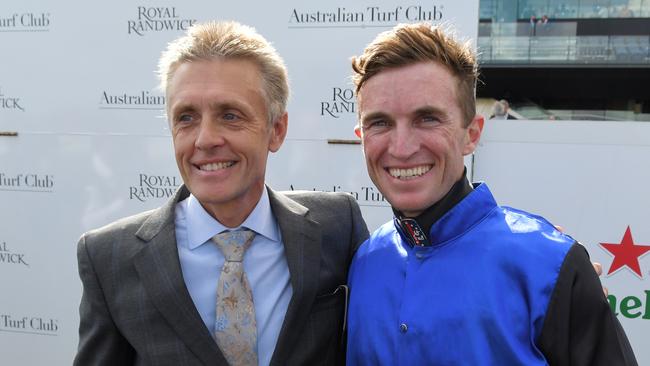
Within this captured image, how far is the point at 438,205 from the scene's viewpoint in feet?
4.53

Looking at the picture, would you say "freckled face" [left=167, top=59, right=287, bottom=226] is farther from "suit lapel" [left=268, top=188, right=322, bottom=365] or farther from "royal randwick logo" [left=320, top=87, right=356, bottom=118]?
"royal randwick logo" [left=320, top=87, right=356, bottom=118]

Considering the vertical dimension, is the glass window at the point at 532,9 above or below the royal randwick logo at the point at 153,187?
above

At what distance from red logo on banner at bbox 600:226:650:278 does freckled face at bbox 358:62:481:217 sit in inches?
54.4

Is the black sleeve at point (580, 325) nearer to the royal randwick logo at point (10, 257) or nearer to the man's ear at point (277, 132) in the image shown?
the man's ear at point (277, 132)

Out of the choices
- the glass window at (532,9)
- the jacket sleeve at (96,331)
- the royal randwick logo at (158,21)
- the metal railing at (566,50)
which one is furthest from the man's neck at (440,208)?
the glass window at (532,9)

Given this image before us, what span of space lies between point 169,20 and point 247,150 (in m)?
1.51

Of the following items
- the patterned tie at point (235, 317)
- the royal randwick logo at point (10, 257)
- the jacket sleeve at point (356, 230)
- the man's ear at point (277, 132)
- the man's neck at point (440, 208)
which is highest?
the man's ear at point (277, 132)

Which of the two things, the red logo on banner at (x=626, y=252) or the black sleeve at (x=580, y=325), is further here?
the red logo on banner at (x=626, y=252)

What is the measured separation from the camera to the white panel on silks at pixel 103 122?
2.55m

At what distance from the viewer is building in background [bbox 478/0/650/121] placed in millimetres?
12305

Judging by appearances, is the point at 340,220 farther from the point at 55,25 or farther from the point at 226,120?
the point at 55,25

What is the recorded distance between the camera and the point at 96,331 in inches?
56.0

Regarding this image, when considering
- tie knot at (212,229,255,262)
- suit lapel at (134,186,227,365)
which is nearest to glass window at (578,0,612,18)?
tie knot at (212,229,255,262)

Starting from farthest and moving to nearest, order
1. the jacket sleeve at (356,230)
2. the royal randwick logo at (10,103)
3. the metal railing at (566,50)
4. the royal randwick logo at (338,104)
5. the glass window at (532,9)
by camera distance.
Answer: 1. the metal railing at (566,50)
2. the glass window at (532,9)
3. the royal randwick logo at (10,103)
4. the royal randwick logo at (338,104)
5. the jacket sleeve at (356,230)
